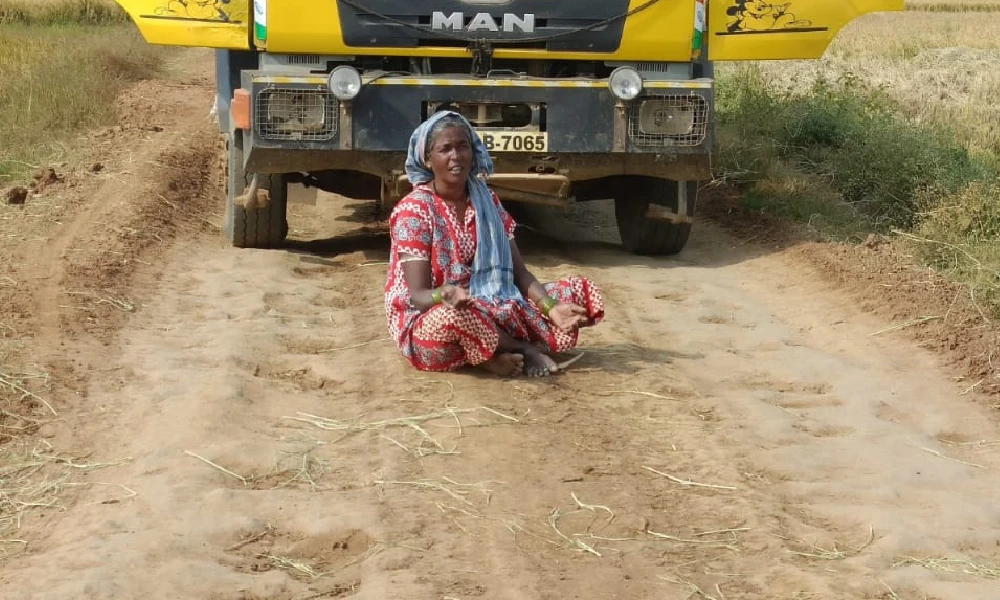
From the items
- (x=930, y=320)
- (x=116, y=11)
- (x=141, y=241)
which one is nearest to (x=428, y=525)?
(x=930, y=320)

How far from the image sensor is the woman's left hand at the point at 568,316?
5.58 metres

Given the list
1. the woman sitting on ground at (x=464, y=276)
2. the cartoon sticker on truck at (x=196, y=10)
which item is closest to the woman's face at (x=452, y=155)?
the woman sitting on ground at (x=464, y=276)

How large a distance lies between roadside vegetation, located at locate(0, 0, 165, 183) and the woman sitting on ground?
5.55 metres

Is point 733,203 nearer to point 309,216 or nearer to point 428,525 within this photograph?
point 309,216

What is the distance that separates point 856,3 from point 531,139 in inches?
80.1

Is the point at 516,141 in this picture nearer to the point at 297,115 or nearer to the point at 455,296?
the point at 297,115

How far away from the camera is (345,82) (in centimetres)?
729

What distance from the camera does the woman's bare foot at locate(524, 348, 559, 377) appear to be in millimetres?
5770

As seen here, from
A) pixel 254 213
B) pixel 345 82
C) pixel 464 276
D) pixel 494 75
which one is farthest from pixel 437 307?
pixel 254 213

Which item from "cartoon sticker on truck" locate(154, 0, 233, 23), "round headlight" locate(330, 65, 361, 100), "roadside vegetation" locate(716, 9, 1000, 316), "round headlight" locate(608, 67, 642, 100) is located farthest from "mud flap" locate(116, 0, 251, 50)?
"roadside vegetation" locate(716, 9, 1000, 316)

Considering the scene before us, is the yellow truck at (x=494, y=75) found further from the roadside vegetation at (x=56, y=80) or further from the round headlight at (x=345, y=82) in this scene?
the roadside vegetation at (x=56, y=80)

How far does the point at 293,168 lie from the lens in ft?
24.8

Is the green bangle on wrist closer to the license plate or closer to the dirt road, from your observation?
the dirt road

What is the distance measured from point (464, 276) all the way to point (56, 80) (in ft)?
32.4
